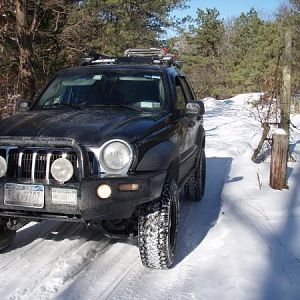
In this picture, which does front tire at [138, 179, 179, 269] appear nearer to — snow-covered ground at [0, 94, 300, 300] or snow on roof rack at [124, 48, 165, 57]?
snow-covered ground at [0, 94, 300, 300]

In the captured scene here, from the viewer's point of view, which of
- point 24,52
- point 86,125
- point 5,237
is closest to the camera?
point 86,125

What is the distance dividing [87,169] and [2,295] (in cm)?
113

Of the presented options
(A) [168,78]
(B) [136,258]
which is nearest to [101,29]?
(A) [168,78]

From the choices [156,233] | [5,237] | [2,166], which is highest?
[2,166]

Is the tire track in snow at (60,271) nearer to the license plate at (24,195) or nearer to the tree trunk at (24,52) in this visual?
the license plate at (24,195)

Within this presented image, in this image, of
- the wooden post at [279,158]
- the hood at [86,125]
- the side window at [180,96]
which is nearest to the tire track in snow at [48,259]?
the hood at [86,125]

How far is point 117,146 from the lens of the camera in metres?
3.65

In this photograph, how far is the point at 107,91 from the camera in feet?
16.9

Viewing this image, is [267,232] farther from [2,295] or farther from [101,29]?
[101,29]

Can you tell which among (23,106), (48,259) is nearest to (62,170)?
(48,259)

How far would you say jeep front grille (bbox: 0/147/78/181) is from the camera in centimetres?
364

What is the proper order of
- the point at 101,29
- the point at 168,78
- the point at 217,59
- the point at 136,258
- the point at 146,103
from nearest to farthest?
the point at 136,258
the point at 146,103
the point at 168,78
the point at 101,29
the point at 217,59

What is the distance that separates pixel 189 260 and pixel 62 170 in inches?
62.6

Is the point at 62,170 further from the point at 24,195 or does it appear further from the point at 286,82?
the point at 286,82
